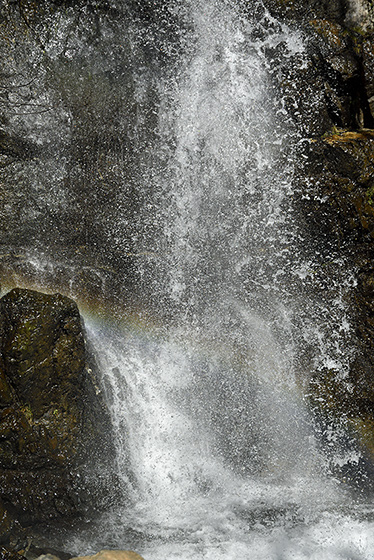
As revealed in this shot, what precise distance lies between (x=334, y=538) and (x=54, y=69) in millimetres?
5453

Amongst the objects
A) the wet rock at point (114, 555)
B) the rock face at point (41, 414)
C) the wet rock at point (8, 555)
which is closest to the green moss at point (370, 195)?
the rock face at point (41, 414)

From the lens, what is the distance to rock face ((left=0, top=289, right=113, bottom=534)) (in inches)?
154

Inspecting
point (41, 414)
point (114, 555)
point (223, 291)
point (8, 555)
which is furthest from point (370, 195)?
point (8, 555)

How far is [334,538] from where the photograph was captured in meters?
3.90

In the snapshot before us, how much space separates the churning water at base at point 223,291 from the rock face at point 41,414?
0.61 metres

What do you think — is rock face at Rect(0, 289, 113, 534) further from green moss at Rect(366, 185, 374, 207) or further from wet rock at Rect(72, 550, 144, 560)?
green moss at Rect(366, 185, 374, 207)

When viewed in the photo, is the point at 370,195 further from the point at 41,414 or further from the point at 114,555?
the point at 114,555

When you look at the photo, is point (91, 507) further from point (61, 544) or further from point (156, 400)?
point (156, 400)

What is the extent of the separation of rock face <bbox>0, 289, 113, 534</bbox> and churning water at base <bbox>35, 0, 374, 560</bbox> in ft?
1.99

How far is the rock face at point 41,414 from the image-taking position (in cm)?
392

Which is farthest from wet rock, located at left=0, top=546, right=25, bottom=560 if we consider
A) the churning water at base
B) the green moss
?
the green moss

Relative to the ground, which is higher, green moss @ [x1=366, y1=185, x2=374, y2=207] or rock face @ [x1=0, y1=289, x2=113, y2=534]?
green moss @ [x1=366, y1=185, x2=374, y2=207]

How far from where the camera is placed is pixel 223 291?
17.2 feet

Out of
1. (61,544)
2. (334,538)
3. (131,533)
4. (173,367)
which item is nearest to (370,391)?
(334,538)
